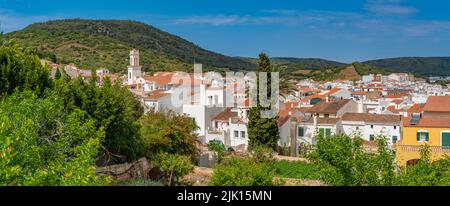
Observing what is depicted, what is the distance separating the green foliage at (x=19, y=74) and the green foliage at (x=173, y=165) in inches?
226

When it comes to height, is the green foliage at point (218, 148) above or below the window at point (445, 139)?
below

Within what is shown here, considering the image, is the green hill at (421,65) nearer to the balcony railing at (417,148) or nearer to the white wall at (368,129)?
the white wall at (368,129)

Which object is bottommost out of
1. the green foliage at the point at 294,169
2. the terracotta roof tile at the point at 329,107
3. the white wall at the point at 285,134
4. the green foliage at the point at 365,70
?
the green foliage at the point at 294,169

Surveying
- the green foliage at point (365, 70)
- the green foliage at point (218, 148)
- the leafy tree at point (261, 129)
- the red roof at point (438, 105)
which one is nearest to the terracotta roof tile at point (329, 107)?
the leafy tree at point (261, 129)

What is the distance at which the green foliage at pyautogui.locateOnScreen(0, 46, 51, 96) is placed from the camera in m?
17.9

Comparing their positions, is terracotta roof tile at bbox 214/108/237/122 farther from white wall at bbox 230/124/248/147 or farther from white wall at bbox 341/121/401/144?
white wall at bbox 341/121/401/144

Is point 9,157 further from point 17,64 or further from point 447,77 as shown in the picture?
point 447,77

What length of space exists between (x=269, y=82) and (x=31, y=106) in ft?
68.4

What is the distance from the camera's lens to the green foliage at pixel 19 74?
705 inches

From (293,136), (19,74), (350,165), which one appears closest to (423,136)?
(350,165)

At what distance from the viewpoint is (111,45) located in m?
87.8

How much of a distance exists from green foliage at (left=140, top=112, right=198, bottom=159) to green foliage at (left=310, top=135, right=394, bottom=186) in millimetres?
12151

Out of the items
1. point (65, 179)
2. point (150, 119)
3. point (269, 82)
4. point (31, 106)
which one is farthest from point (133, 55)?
point (65, 179)

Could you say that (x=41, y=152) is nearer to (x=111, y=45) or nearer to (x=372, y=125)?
(x=372, y=125)
